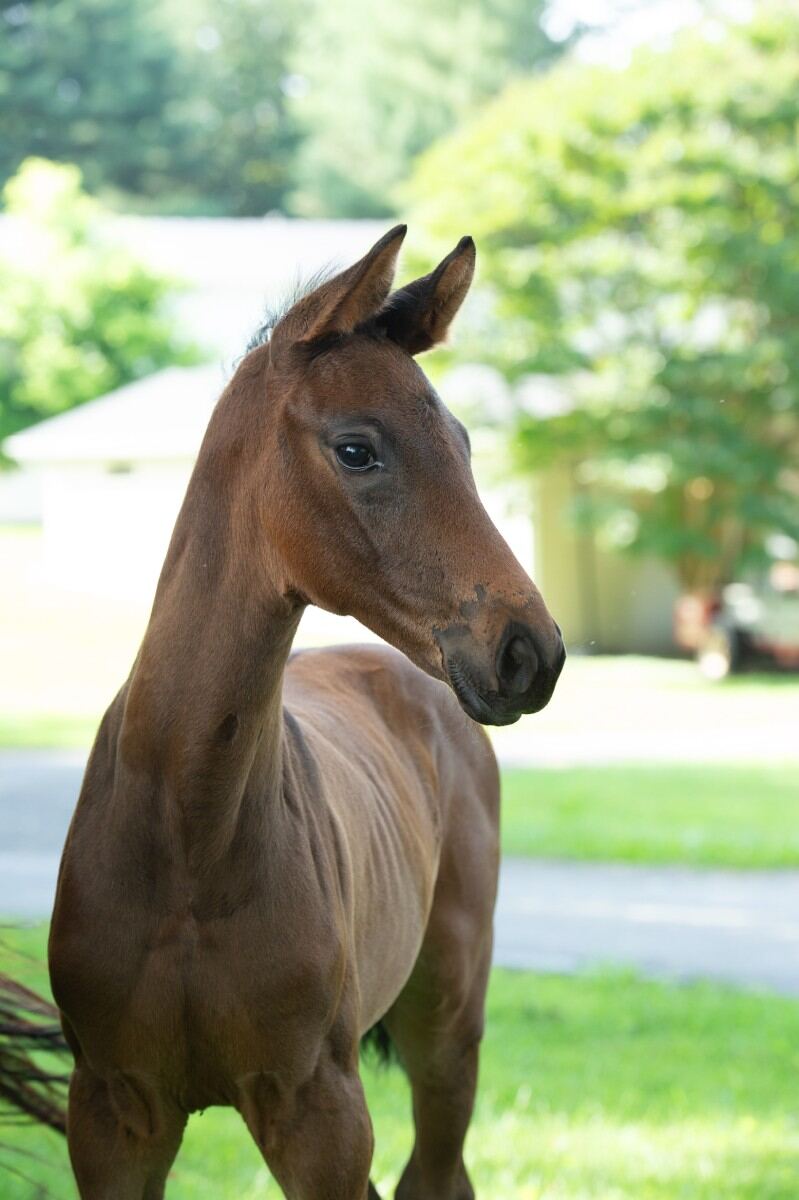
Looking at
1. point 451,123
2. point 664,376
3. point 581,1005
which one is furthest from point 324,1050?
point 451,123

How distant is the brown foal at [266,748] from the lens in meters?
2.32

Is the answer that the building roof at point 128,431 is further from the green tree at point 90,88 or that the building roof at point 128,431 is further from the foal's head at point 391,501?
the foal's head at point 391,501

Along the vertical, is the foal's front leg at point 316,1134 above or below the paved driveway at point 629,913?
above

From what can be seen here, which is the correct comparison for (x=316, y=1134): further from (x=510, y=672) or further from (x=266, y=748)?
(x=510, y=672)

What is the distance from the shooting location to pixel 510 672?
2.18 metres

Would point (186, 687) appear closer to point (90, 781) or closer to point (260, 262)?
point (90, 781)

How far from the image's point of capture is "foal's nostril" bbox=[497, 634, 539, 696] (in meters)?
2.17

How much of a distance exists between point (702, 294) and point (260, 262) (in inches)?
723

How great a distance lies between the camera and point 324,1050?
2619mm

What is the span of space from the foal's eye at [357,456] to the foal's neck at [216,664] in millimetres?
233

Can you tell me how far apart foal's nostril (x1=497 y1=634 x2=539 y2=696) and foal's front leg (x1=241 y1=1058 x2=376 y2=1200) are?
0.84 m

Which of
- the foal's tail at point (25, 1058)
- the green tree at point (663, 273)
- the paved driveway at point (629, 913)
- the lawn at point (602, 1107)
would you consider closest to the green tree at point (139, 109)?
the green tree at point (663, 273)

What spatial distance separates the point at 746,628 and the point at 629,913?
44.4 feet

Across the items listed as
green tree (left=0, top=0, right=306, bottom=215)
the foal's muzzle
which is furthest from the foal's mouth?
green tree (left=0, top=0, right=306, bottom=215)
